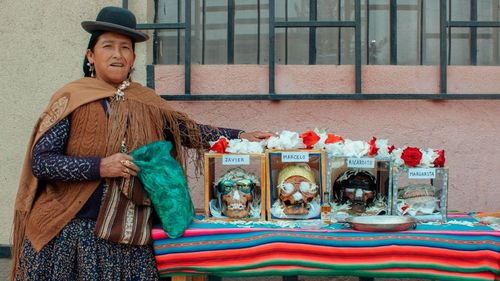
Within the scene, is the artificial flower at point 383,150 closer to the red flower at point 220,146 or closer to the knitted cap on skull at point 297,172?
the knitted cap on skull at point 297,172

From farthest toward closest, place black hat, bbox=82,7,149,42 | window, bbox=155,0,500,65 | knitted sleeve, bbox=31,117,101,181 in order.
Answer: window, bbox=155,0,500,65 < black hat, bbox=82,7,149,42 < knitted sleeve, bbox=31,117,101,181

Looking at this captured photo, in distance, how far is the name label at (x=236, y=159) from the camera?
2.67m

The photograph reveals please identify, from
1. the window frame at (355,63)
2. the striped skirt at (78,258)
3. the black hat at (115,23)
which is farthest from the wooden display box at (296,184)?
the window frame at (355,63)

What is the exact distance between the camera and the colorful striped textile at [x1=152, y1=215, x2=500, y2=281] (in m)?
2.41

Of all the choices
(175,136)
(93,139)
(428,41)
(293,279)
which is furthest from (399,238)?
(428,41)

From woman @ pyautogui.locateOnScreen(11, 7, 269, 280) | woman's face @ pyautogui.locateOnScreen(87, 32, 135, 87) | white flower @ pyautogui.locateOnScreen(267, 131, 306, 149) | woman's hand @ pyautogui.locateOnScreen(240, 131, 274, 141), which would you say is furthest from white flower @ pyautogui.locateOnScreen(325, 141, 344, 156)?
woman's face @ pyautogui.locateOnScreen(87, 32, 135, 87)

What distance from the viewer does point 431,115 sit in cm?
400

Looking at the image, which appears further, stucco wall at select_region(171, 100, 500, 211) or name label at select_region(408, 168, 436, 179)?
stucco wall at select_region(171, 100, 500, 211)

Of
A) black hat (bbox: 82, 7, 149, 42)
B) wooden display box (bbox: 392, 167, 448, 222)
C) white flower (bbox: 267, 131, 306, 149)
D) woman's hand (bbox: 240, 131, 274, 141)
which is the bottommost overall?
wooden display box (bbox: 392, 167, 448, 222)

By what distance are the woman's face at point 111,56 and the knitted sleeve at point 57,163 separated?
32 cm

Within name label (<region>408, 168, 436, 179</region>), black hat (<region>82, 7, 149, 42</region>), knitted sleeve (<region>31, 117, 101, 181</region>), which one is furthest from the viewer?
name label (<region>408, 168, 436, 179</region>)

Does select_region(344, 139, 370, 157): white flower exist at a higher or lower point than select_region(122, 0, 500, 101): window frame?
lower

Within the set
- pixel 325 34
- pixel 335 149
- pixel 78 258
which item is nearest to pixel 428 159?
pixel 335 149

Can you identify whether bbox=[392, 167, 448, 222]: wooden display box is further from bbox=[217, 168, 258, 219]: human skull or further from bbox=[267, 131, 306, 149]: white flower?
bbox=[217, 168, 258, 219]: human skull
